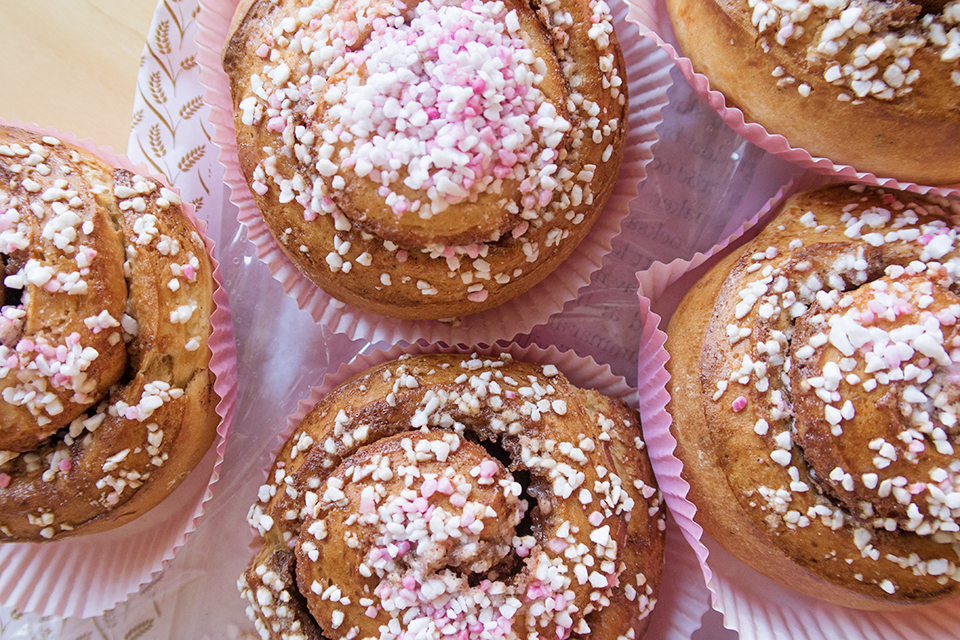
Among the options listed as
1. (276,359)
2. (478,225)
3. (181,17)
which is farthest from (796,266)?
(181,17)

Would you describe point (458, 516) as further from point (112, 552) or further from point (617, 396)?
point (112, 552)

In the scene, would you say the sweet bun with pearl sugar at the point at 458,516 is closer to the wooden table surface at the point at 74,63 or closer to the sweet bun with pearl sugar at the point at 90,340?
the sweet bun with pearl sugar at the point at 90,340

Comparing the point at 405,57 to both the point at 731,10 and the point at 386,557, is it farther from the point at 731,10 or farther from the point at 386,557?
the point at 386,557

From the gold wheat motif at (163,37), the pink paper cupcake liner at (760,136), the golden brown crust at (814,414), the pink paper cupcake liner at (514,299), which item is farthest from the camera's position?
the gold wheat motif at (163,37)

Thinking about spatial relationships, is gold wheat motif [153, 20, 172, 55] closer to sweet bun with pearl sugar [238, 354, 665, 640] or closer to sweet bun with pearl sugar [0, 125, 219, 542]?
sweet bun with pearl sugar [0, 125, 219, 542]

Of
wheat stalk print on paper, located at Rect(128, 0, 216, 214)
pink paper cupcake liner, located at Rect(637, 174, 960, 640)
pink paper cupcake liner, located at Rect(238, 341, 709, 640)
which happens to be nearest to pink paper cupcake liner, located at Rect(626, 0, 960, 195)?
pink paper cupcake liner, located at Rect(637, 174, 960, 640)

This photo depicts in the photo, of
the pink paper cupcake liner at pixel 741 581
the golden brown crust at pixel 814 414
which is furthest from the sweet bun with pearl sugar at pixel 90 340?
the golden brown crust at pixel 814 414
